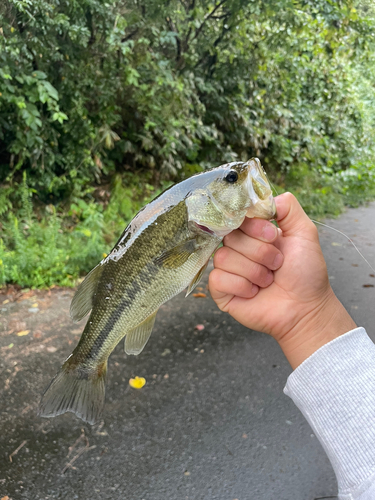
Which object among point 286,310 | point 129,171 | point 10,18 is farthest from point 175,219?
point 129,171

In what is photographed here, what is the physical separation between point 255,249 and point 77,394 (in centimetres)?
84

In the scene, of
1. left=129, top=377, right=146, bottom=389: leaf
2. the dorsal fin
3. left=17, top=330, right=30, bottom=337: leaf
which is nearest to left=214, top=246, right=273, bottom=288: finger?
the dorsal fin

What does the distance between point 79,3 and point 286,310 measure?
16.3 ft

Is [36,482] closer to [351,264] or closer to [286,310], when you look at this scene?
[286,310]

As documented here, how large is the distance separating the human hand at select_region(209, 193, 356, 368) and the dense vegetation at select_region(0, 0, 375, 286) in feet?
11.7

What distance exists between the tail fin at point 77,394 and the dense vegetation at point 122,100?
3.40 metres

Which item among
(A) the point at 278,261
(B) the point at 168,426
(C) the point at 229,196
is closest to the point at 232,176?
Result: (C) the point at 229,196

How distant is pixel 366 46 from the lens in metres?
7.04

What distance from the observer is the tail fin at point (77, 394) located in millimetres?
1475

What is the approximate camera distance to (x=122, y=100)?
6383 mm

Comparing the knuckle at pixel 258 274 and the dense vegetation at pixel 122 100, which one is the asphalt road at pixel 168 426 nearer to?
the dense vegetation at pixel 122 100

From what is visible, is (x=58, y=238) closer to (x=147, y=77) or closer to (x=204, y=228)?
(x=147, y=77)

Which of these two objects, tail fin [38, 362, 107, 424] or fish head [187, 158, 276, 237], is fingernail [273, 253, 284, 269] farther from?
tail fin [38, 362, 107, 424]

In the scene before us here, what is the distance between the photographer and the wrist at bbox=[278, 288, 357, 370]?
4.99ft
